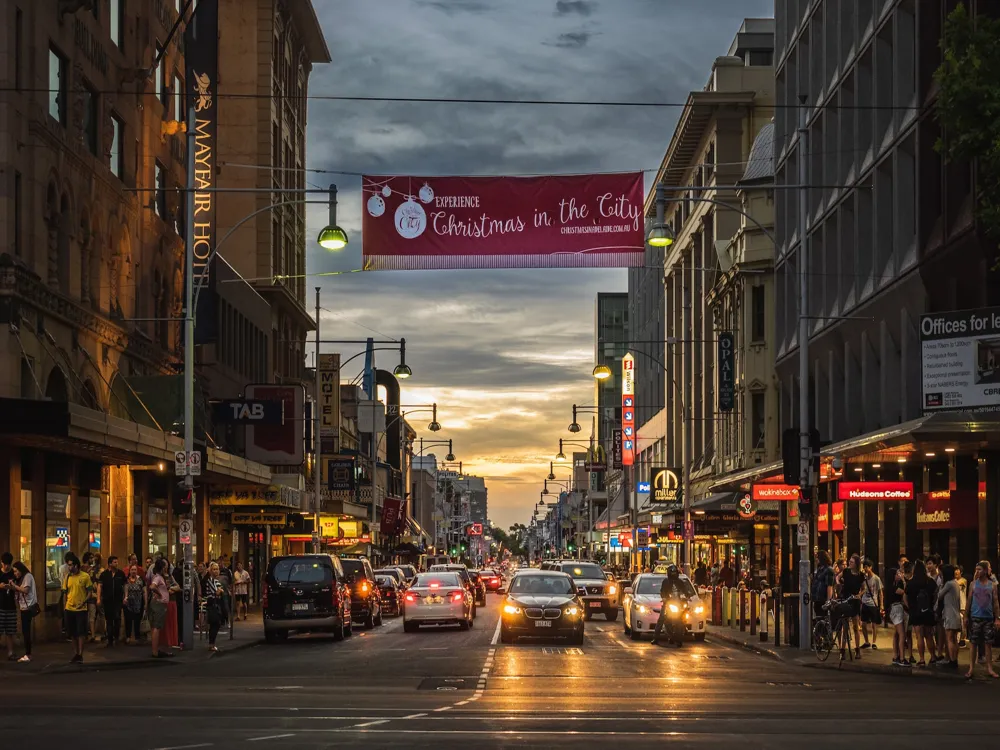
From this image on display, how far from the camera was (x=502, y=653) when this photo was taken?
30.6m

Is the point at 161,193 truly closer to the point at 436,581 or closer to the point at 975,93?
the point at 436,581

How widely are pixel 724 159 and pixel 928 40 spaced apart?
126 feet

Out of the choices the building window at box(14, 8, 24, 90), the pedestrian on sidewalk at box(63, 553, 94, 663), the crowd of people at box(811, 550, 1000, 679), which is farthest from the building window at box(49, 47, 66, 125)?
the crowd of people at box(811, 550, 1000, 679)

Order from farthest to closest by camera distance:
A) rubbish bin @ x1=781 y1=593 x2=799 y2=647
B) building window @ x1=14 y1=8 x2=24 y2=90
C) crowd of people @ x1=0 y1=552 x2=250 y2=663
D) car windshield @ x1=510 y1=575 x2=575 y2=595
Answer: car windshield @ x1=510 y1=575 x2=575 y2=595
rubbish bin @ x1=781 y1=593 x2=799 y2=647
building window @ x1=14 y1=8 x2=24 y2=90
crowd of people @ x1=0 y1=552 x2=250 y2=663

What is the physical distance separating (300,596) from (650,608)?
839 cm

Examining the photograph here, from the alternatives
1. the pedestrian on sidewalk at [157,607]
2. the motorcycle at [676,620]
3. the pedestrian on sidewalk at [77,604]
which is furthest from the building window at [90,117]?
the motorcycle at [676,620]

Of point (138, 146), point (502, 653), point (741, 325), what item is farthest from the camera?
point (741, 325)

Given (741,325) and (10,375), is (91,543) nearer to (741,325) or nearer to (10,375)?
(10,375)

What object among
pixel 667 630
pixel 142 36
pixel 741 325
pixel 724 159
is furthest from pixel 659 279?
pixel 667 630

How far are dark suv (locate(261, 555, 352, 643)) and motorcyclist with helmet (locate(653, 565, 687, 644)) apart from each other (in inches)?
301

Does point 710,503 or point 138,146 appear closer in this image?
point 138,146

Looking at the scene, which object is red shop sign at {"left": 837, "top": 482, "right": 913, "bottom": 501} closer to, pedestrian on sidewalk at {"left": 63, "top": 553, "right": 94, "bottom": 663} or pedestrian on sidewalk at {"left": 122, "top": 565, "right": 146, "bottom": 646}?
pedestrian on sidewalk at {"left": 122, "top": 565, "right": 146, "bottom": 646}

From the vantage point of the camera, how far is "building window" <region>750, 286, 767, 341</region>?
62.2m

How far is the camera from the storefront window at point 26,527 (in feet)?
109
